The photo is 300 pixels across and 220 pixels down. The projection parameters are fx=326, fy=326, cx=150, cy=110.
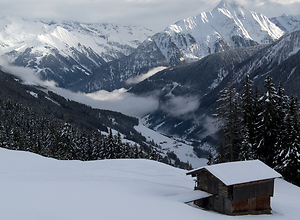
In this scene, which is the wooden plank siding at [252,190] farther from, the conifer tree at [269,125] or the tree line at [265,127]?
the conifer tree at [269,125]

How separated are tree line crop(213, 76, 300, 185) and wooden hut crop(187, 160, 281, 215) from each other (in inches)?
477

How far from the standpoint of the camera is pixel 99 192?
26.7m

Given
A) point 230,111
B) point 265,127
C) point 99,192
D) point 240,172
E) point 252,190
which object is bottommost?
point 99,192

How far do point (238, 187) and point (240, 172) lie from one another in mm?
1435

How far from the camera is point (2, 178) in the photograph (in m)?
27.4

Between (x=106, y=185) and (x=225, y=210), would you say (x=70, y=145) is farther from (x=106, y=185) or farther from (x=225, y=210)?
(x=225, y=210)

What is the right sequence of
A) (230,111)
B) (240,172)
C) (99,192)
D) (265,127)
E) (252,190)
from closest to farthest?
(99,192) < (252,190) < (240,172) < (230,111) < (265,127)

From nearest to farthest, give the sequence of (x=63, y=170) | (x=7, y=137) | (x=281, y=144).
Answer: (x=63, y=170) → (x=281, y=144) → (x=7, y=137)

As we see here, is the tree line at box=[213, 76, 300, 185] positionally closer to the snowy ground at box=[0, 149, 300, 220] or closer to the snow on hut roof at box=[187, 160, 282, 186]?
the snowy ground at box=[0, 149, 300, 220]

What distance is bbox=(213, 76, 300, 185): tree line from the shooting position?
1610 inches

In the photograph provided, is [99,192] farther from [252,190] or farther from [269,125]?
[269,125]

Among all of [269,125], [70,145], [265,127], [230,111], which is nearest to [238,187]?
[230,111]

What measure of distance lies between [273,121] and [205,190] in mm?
19495

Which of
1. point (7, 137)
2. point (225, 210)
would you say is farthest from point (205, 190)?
point (7, 137)
